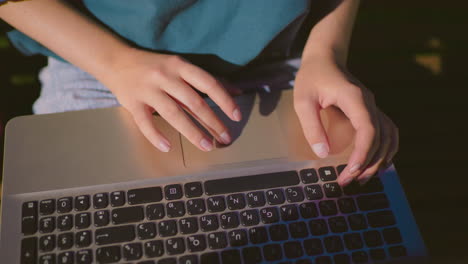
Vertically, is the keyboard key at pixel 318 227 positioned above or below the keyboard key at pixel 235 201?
below

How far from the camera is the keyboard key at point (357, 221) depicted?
0.56 metres

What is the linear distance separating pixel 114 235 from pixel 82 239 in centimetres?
4

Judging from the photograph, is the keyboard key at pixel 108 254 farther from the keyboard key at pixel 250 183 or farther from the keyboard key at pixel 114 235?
the keyboard key at pixel 250 183

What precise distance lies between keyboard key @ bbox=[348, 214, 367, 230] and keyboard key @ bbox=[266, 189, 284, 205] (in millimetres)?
110

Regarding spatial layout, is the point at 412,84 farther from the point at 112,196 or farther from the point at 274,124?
the point at 112,196

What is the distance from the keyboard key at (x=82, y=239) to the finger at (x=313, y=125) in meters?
0.37

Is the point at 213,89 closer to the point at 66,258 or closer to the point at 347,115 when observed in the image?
the point at 347,115

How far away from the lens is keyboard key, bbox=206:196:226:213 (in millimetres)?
554

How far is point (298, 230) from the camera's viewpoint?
1.81 ft

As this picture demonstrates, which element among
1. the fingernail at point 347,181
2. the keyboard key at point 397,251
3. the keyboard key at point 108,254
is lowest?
the keyboard key at point 397,251

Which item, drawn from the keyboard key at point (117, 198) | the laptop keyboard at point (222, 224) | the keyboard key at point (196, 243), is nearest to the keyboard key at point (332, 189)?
the laptop keyboard at point (222, 224)

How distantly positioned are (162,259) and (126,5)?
1.38ft

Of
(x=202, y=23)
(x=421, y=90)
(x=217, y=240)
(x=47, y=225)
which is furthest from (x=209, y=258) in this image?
(x=421, y=90)

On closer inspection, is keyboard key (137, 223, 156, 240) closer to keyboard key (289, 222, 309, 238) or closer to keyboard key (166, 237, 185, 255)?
keyboard key (166, 237, 185, 255)
